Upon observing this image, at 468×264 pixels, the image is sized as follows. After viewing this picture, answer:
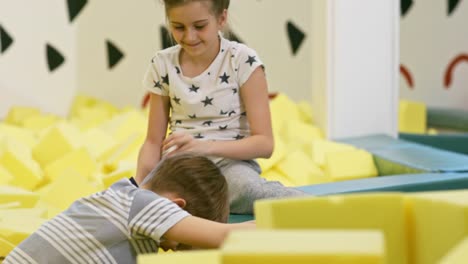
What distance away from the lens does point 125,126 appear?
12.7ft

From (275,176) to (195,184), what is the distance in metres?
1.32

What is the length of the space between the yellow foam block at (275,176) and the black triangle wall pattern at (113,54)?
1.88 m

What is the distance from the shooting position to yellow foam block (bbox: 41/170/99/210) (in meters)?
2.73

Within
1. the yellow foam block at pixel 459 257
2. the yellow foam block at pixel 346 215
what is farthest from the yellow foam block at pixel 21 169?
the yellow foam block at pixel 459 257

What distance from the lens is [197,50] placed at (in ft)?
7.68

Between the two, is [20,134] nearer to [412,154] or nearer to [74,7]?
[74,7]

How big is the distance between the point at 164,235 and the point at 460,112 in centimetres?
329

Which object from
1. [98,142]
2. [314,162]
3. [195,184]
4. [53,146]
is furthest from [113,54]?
[195,184]

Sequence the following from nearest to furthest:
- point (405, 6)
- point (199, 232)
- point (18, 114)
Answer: point (199, 232), point (18, 114), point (405, 6)

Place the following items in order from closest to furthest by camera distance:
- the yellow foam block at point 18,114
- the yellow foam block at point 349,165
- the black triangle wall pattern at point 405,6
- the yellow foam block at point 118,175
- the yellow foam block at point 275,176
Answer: the yellow foam block at point 118,175 → the yellow foam block at point 275,176 → the yellow foam block at point 349,165 → the yellow foam block at point 18,114 → the black triangle wall pattern at point 405,6

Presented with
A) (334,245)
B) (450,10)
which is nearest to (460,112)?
(450,10)

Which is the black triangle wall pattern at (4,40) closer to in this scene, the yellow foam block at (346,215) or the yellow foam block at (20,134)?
the yellow foam block at (20,134)

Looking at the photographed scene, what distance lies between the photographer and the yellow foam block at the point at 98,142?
11.5 feet

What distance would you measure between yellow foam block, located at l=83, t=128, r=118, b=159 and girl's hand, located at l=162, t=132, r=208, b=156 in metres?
1.21
